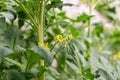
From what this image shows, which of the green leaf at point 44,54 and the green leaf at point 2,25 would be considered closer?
the green leaf at point 44,54

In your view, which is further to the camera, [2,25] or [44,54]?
[2,25]

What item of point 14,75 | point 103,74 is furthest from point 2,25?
point 103,74

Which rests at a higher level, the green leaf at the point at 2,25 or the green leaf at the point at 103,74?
the green leaf at the point at 2,25

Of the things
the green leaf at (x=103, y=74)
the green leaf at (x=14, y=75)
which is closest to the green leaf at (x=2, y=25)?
the green leaf at (x=14, y=75)

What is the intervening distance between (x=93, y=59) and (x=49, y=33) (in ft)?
1.06

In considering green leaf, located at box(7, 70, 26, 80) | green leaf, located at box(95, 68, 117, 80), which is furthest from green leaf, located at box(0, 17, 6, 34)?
green leaf, located at box(95, 68, 117, 80)

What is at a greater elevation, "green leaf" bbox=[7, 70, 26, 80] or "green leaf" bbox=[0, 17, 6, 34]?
"green leaf" bbox=[0, 17, 6, 34]

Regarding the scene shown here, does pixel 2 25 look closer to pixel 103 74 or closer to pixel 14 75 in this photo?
pixel 14 75

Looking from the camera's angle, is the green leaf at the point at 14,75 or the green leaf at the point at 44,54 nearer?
the green leaf at the point at 44,54

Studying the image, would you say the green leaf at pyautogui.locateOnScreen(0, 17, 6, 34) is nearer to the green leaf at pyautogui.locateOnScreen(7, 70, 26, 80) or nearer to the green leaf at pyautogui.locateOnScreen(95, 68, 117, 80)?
the green leaf at pyautogui.locateOnScreen(7, 70, 26, 80)

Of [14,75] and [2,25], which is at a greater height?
[2,25]

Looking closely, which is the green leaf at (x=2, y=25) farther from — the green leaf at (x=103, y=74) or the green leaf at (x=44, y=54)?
the green leaf at (x=103, y=74)

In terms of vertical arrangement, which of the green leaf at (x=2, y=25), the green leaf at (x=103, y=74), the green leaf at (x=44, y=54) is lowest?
the green leaf at (x=103, y=74)

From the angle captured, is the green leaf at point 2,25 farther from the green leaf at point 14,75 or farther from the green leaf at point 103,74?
the green leaf at point 103,74
